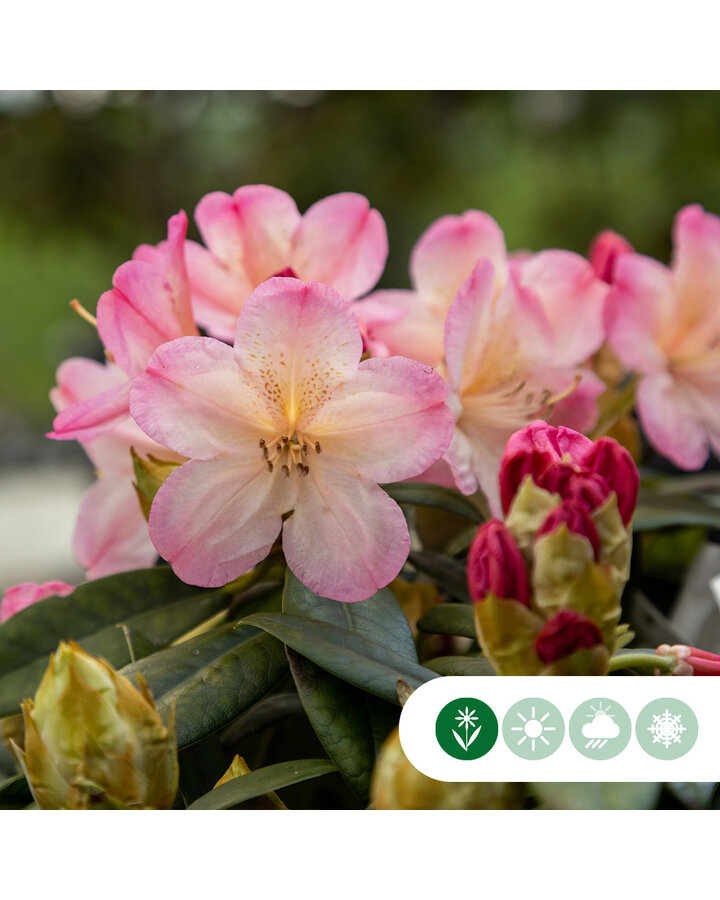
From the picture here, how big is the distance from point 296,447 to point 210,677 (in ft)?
0.31

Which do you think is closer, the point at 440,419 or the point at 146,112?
the point at 440,419

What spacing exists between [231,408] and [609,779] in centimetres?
20

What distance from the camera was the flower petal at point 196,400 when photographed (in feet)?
1.06

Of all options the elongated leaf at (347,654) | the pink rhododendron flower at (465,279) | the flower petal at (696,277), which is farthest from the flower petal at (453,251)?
the elongated leaf at (347,654)

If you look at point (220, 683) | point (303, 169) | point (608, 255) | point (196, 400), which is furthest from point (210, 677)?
point (303, 169)

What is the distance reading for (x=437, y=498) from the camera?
1.41 feet

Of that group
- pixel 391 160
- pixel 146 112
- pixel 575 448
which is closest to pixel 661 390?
pixel 575 448

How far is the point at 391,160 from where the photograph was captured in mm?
1361

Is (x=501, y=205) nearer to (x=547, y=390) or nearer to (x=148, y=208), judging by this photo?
(x=148, y=208)

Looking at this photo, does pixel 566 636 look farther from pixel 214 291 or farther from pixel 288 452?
pixel 214 291

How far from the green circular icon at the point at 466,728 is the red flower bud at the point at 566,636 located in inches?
2.0

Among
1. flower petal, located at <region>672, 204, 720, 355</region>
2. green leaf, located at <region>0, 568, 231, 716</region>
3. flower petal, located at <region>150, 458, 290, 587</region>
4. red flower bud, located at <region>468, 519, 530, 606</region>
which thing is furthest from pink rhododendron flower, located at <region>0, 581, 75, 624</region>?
flower petal, located at <region>672, 204, 720, 355</region>

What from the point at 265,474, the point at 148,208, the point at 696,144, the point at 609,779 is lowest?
the point at 609,779

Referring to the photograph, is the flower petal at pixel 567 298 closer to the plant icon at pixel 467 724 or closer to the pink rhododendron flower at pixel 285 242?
the pink rhododendron flower at pixel 285 242
